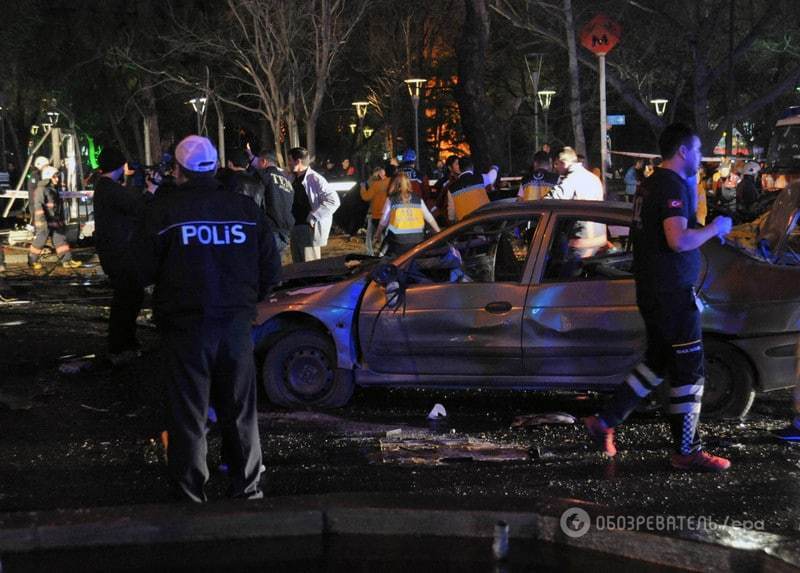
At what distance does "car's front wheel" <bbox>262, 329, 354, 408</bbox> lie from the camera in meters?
8.30

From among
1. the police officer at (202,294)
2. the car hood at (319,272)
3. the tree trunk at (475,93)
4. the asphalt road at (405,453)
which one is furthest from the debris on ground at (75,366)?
the tree trunk at (475,93)

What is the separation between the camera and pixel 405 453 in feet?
23.4

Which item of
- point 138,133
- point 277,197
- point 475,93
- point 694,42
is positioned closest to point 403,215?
point 277,197

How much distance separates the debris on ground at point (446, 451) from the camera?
6953 millimetres

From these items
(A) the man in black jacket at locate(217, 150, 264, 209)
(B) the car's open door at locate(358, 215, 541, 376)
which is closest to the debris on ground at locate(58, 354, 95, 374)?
(A) the man in black jacket at locate(217, 150, 264, 209)

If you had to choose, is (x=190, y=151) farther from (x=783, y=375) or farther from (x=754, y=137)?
(x=754, y=137)

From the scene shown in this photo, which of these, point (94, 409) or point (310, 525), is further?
point (94, 409)

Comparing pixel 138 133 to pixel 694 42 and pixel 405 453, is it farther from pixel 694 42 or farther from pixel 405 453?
pixel 405 453

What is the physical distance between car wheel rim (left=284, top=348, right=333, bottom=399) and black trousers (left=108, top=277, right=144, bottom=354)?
84.9 inches

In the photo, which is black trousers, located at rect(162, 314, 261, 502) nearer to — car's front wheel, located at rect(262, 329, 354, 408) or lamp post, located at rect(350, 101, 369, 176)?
car's front wheel, located at rect(262, 329, 354, 408)

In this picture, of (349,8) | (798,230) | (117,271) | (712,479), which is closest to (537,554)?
(712,479)

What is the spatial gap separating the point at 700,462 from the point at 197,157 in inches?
124

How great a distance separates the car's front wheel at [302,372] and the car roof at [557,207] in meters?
1.42

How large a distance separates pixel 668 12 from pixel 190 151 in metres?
24.7
